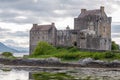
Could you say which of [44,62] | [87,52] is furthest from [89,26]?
[44,62]

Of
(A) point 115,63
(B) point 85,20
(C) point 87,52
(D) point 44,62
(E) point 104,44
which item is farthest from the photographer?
(B) point 85,20

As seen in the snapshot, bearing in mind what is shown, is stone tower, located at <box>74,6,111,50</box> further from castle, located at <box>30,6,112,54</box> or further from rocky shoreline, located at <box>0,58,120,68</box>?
rocky shoreline, located at <box>0,58,120,68</box>

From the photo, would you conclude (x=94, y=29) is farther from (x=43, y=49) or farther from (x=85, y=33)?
(x=43, y=49)

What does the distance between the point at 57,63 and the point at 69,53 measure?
825 centimetres

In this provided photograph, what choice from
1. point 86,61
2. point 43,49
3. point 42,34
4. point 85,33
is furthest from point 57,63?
point 42,34

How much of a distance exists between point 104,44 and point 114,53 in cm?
1334

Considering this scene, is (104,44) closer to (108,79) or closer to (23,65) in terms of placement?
(23,65)

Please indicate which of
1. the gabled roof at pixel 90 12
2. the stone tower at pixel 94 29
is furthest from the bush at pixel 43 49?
the gabled roof at pixel 90 12

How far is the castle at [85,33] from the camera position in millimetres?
85125

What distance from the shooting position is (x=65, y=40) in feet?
298

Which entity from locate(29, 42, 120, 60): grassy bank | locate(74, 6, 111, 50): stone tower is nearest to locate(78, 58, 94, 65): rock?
locate(29, 42, 120, 60): grassy bank

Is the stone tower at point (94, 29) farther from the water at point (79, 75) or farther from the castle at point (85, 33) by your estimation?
the water at point (79, 75)

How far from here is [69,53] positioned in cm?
7756

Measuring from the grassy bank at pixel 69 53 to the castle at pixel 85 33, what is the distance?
160 inches
